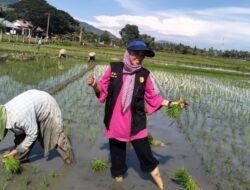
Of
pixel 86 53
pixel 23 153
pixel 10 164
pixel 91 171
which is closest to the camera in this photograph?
pixel 10 164

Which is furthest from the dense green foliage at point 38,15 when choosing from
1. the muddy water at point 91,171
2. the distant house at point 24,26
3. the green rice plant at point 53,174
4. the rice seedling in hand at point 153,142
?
the green rice plant at point 53,174

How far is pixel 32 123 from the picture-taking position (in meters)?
3.71

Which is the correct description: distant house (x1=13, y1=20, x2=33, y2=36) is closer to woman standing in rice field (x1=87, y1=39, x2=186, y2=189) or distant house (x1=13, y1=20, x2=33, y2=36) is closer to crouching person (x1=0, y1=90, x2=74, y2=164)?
crouching person (x1=0, y1=90, x2=74, y2=164)

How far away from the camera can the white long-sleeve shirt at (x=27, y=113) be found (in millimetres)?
3627

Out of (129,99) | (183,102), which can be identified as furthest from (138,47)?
(183,102)

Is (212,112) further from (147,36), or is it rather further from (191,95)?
(147,36)

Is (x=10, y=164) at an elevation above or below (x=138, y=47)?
below

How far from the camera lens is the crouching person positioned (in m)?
3.63

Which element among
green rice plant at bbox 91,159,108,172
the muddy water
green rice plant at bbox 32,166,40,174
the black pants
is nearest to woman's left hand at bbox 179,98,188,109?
the black pants

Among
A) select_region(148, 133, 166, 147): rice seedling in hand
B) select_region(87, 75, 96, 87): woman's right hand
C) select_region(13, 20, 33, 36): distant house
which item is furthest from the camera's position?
select_region(13, 20, 33, 36): distant house

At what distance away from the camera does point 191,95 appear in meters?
11.1

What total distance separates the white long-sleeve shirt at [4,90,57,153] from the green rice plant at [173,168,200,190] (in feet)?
5.09

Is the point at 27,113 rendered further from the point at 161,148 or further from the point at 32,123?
the point at 161,148

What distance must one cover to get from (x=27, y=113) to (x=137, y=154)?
116cm
